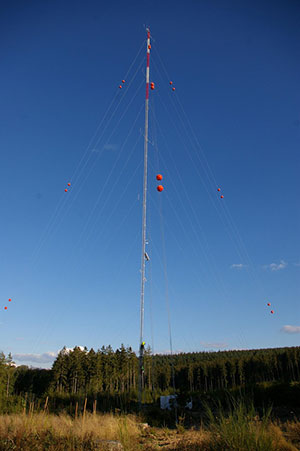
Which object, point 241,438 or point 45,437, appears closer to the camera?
point 241,438

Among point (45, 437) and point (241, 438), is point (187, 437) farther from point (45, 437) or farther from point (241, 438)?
point (45, 437)

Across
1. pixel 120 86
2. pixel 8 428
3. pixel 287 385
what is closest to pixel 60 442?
Result: pixel 8 428

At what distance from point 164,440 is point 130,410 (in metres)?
8.42

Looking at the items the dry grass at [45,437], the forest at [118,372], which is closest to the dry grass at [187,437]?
the dry grass at [45,437]

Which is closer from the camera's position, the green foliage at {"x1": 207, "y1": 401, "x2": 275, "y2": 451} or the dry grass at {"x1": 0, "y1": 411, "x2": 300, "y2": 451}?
the green foliage at {"x1": 207, "y1": 401, "x2": 275, "y2": 451}

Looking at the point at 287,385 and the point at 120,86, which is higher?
the point at 120,86

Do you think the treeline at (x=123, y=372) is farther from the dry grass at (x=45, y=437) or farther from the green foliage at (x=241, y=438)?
the green foliage at (x=241, y=438)

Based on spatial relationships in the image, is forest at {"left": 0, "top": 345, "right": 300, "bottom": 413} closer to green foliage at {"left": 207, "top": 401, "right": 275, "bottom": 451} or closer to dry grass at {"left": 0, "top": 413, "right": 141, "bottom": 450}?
dry grass at {"left": 0, "top": 413, "right": 141, "bottom": 450}

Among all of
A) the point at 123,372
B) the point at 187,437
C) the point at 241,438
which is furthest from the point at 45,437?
the point at 123,372

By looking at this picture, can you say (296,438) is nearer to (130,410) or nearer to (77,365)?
(130,410)

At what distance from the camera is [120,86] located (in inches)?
573

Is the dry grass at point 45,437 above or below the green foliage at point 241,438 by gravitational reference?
below

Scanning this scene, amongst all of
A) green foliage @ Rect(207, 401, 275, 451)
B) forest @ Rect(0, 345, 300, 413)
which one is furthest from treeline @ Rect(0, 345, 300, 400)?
green foliage @ Rect(207, 401, 275, 451)

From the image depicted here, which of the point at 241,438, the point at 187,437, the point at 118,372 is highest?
the point at 241,438
